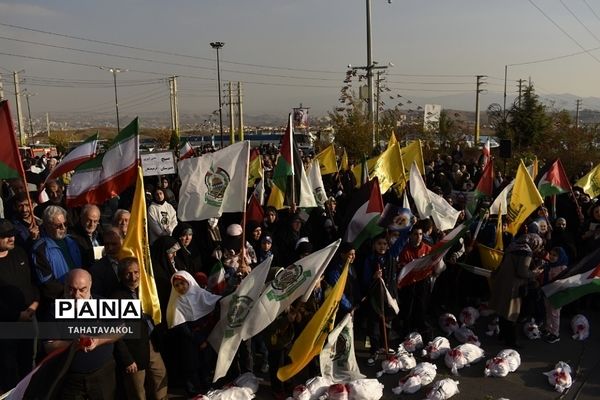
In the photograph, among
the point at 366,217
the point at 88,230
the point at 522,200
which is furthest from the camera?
the point at 522,200

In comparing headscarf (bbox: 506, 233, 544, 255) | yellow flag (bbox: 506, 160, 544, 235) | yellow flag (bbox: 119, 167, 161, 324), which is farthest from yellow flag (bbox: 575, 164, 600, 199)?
yellow flag (bbox: 119, 167, 161, 324)

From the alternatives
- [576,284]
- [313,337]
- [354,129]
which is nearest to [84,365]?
[313,337]

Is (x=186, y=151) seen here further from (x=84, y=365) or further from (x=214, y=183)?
(x=84, y=365)

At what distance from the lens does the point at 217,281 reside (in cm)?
548

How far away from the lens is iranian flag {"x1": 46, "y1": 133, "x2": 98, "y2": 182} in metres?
7.60

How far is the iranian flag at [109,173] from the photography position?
609cm

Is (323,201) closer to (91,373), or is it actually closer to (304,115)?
(91,373)

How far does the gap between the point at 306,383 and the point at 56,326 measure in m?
2.54

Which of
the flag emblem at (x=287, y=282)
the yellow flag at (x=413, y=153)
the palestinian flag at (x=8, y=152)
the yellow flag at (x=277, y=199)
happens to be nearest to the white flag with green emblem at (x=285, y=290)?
the flag emblem at (x=287, y=282)

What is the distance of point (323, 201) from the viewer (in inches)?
386

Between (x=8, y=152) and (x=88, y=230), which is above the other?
(x=8, y=152)

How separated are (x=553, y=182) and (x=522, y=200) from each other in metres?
1.65

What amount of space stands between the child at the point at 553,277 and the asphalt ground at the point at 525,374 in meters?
0.12

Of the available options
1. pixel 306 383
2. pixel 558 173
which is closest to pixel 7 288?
pixel 306 383
